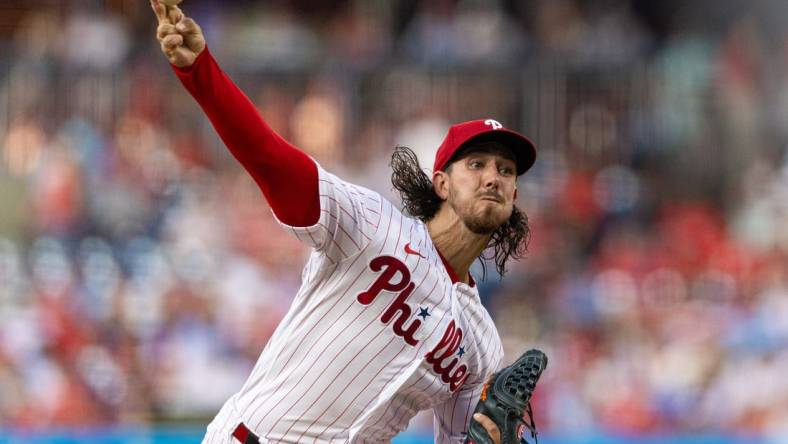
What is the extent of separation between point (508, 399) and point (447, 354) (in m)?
0.23

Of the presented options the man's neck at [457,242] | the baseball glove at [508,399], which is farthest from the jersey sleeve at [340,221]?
the baseball glove at [508,399]

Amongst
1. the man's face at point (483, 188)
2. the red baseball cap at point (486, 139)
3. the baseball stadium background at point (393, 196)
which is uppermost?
the baseball stadium background at point (393, 196)

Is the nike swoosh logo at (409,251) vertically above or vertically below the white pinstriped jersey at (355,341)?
above

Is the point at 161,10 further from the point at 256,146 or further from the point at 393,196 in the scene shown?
the point at 393,196

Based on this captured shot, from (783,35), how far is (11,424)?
25.1 ft

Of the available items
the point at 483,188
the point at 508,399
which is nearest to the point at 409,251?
the point at 483,188

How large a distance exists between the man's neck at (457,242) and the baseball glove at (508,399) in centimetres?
37

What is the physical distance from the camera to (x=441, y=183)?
143 inches

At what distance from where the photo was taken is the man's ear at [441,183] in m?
3.61

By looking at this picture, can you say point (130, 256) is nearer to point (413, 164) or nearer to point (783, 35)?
point (413, 164)

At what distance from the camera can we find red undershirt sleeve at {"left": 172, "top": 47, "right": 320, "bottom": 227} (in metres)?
2.67

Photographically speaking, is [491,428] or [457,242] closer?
[491,428]

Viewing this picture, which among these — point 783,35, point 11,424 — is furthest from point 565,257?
point 11,424

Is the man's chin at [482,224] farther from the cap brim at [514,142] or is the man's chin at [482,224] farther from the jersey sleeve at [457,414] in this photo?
the jersey sleeve at [457,414]
